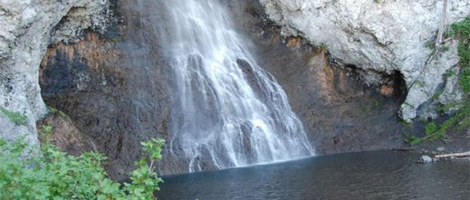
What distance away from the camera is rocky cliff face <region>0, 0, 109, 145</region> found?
15.3m

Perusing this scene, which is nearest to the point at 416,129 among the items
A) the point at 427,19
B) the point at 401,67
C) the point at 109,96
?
the point at 401,67

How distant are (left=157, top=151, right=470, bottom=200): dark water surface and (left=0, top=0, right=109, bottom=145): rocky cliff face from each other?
15.3ft

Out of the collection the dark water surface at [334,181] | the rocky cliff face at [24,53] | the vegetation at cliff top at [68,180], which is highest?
the rocky cliff face at [24,53]

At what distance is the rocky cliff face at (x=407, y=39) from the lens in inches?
861

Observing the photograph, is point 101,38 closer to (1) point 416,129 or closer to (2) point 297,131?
(2) point 297,131

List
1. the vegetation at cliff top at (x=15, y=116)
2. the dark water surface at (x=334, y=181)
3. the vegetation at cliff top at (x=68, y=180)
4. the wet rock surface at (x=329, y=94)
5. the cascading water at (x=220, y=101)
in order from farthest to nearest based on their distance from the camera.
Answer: the wet rock surface at (x=329, y=94) → the cascading water at (x=220, y=101) → the vegetation at cliff top at (x=15, y=116) → the dark water surface at (x=334, y=181) → the vegetation at cliff top at (x=68, y=180)

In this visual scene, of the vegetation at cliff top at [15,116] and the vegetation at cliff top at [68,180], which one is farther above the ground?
the vegetation at cliff top at [15,116]

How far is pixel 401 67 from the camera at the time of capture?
22375 millimetres

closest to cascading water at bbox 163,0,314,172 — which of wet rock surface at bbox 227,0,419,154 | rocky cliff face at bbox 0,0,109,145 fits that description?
wet rock surface at bbox 227,0,419,154

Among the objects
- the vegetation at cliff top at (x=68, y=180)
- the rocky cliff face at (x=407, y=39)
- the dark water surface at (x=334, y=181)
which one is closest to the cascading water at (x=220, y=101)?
the dark water surface at (x=334, y=181)

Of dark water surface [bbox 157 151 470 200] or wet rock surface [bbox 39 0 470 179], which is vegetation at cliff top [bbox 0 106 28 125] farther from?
dark water surface [bbox 157 151 470 200]

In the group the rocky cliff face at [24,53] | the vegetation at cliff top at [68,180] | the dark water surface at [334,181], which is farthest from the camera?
the rocky cliff face at [24,53]

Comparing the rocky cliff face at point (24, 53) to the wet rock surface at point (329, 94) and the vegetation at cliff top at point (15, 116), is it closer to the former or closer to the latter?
the vegetation at cliff top at point (15, 116)

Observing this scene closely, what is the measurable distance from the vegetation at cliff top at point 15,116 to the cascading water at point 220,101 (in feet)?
18.4
